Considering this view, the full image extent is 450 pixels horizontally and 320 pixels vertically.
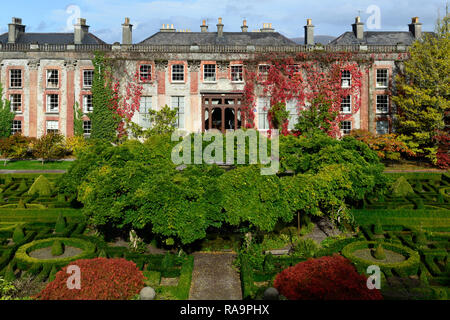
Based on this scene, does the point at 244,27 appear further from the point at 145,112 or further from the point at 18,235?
the point at 18,235

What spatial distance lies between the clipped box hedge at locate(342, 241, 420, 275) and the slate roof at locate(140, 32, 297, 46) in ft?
102

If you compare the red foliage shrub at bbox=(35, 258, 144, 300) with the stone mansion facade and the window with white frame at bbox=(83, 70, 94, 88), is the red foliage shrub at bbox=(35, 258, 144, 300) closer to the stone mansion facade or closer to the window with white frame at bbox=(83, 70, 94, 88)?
the stone mansion facade

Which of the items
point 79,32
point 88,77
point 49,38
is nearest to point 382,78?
point 88,77

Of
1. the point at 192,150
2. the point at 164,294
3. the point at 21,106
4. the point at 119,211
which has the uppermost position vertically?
the point at 21,106

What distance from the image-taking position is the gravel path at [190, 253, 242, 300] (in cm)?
1783

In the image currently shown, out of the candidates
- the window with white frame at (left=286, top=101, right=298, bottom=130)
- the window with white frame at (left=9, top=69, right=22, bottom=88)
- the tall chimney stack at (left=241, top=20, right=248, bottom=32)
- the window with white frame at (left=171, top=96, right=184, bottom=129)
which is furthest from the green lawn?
the tall chimney stack at (left=241, top=20, right=248, bottom=32)

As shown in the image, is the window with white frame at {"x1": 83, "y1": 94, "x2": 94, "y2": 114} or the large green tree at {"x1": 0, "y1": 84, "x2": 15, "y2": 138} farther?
the window with white frame at {"x1": 83, "y1": 94, "x2": 94, "y2": 114}

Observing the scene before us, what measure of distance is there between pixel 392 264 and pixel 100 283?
37.9 ft

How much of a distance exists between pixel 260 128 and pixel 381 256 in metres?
27.7

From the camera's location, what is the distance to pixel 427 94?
4234 centimetres

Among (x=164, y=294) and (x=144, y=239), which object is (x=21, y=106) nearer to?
(x=144, y=239)
